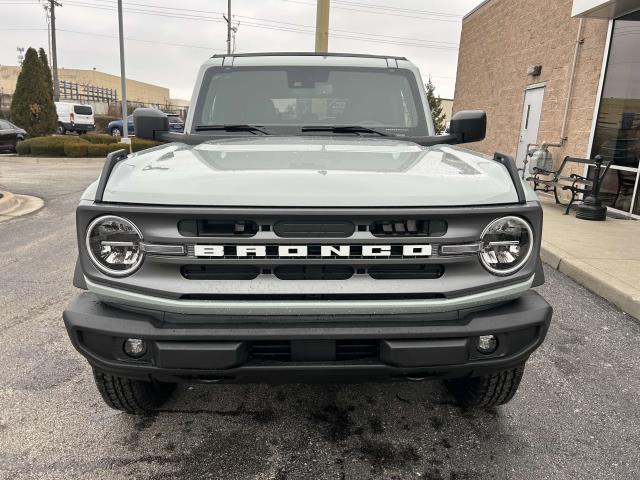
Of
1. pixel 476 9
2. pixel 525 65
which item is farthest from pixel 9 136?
pixel 525 65

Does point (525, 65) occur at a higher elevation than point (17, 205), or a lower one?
higher

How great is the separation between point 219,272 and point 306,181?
0.48 m

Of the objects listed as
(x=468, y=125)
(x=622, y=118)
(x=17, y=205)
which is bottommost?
(x=17, y=205)

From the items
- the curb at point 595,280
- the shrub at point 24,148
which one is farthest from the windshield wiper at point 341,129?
the shrub at point 24,148

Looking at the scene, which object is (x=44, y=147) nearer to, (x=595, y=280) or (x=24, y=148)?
(x=24, y=148)

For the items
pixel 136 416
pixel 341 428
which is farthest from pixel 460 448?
pixel 136 416

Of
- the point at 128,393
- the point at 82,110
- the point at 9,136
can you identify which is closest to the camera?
the point at 128,393

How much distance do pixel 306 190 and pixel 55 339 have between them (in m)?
2.56

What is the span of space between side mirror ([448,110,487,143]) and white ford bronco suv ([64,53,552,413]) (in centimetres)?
122

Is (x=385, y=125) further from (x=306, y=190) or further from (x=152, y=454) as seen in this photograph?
(x=152, y=454)

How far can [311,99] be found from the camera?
132 inches

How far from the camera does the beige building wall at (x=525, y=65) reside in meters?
9.56

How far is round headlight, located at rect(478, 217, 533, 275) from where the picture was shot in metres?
1.97

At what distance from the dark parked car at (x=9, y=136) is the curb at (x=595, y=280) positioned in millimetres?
19065
